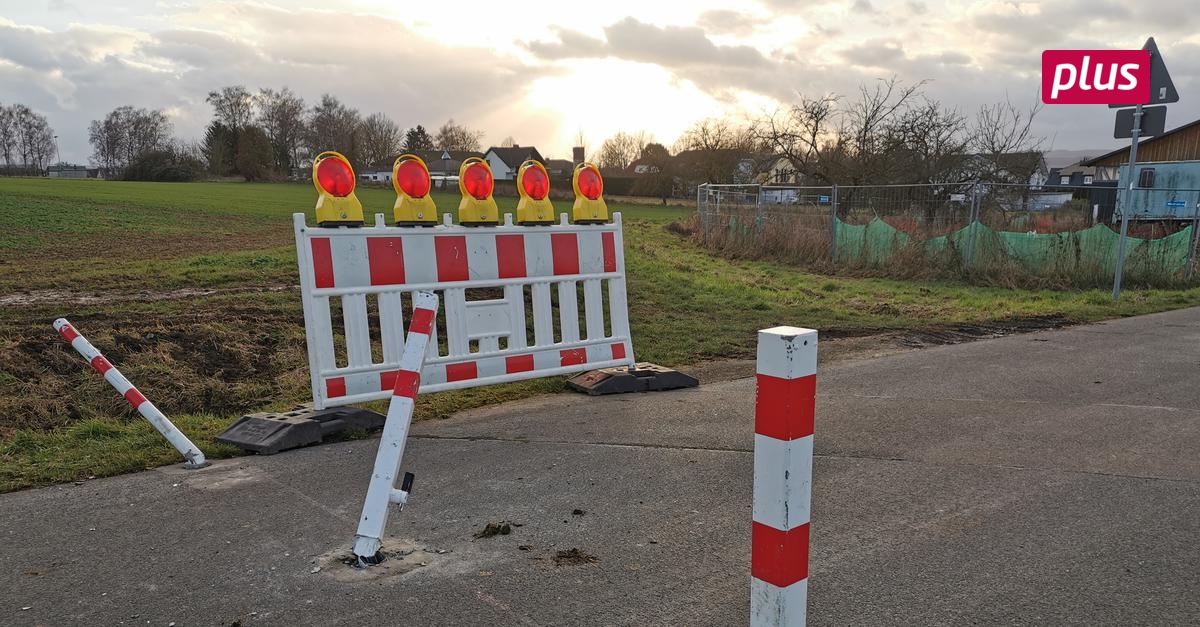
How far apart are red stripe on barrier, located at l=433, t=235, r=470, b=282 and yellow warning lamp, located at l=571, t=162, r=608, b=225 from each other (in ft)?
3.85

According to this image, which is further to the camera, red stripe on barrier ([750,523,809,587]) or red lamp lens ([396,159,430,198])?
red lamp lens ([396,159,430,198])

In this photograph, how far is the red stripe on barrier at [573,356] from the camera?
22.5ft

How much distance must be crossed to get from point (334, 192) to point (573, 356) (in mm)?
2314

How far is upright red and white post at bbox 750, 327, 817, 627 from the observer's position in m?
2.29

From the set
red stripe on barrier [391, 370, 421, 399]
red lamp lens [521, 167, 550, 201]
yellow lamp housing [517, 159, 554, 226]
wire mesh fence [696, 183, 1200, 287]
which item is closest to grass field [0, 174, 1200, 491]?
wire mesh fence [696, 183, 1200, 287]

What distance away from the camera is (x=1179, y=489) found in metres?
4.58

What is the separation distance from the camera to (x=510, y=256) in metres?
6.56

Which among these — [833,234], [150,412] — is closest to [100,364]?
[150,412]

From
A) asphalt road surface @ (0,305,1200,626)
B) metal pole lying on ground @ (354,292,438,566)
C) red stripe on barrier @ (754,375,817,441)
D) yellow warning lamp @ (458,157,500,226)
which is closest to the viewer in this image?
red stripe on barrier @ (754,375,817,441)

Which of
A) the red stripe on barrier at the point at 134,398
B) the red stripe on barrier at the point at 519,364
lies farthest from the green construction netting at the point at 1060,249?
the red stripe on barrier at the point at 134,398

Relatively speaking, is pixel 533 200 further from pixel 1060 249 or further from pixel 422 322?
pixel 1060 249

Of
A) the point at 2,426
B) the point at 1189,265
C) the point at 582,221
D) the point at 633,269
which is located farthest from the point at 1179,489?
the point at 1189,265

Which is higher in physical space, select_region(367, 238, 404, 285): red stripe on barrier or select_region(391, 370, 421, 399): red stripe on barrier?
select_region(367, 238, 404, 285): red stripe on barrier

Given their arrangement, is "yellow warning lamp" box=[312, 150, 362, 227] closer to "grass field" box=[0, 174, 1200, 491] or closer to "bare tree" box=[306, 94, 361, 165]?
"grass field" box=[0, 174, 1200, 491]
